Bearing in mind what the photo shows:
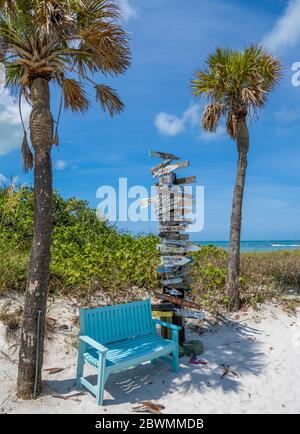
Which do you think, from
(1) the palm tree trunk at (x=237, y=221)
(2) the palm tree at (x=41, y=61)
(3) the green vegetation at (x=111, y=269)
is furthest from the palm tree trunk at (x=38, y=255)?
(1) the palm tree trunk at (x=237, y=221)

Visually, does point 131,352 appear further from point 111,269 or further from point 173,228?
point 111,269

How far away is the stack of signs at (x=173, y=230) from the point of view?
5.71m

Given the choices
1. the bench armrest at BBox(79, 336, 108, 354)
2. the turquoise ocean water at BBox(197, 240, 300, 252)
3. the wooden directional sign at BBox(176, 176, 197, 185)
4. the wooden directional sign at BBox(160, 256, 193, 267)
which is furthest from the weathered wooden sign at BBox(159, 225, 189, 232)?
the turquoise ocean water at BBox(197, 240, 300, 252)

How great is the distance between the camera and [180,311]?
18.5ft

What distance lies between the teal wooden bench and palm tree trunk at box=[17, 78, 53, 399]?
56 cm

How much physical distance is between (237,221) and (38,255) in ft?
16.3

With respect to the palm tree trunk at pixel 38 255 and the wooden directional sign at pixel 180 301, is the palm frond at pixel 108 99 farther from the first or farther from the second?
the wooden directional sign at pixel 180 301

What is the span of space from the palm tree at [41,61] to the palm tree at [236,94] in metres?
3.57

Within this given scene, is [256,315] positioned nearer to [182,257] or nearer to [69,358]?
[182,257]

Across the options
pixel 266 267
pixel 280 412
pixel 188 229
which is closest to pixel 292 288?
pixel 266 267

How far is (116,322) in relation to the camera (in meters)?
5.01

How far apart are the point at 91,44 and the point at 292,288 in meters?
7.92

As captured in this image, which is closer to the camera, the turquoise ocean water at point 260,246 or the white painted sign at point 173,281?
the white painted sign at point 173,281


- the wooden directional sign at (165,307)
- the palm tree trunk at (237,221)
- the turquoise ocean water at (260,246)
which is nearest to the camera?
the wooden directional sign at (165,307)
